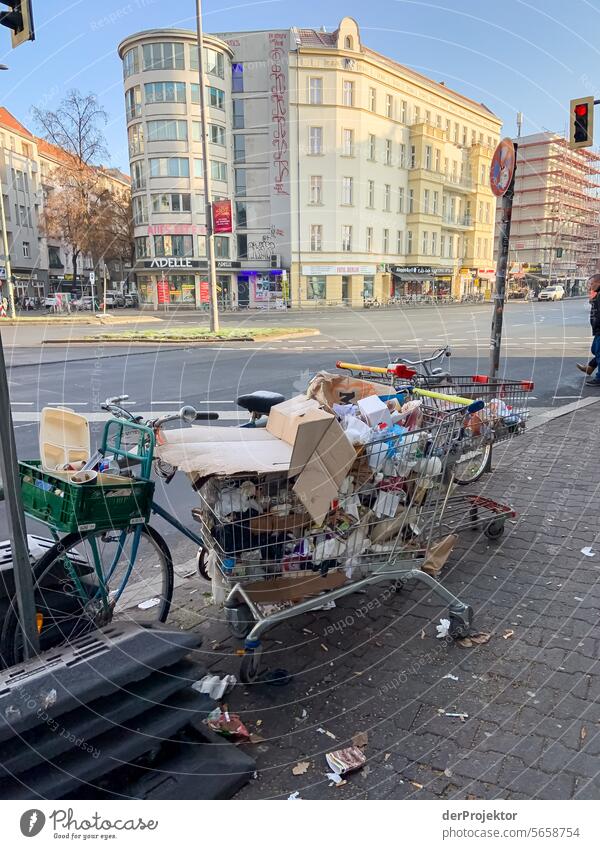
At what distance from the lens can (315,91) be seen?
11867 millimetres

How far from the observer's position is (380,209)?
71.7 ft

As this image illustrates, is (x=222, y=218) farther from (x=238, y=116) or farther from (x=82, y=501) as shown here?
(x=238, y=116)

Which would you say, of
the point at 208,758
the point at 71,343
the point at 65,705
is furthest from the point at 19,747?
the point at 71,343

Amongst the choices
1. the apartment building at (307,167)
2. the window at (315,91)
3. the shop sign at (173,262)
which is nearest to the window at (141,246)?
the apartment building at (307,167)

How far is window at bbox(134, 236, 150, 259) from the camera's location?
39469mm

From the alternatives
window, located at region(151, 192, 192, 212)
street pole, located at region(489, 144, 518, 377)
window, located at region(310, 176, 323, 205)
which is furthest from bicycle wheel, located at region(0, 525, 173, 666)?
window, located at region(151, 192, 192, 212)

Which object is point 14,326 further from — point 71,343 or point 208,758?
point 208,758

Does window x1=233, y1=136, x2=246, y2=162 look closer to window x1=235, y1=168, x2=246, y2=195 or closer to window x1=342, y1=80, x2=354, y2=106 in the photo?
window x1=235, y1=168, x2=246, y2=195

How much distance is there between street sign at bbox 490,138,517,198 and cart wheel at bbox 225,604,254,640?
5156 millimetres

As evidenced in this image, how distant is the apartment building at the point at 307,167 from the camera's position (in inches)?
382

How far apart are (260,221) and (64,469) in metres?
31.7

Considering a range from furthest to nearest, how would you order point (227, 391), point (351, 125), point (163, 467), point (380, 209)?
point (380, 209)
point (351, 125)
point (227, 391)
point (163, 467)

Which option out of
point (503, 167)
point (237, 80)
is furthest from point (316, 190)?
point (503, 167)

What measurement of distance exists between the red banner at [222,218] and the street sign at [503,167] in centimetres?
1090
